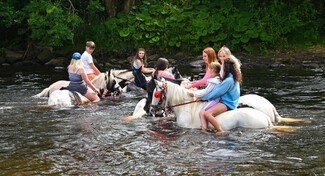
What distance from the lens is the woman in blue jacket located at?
979 centimetres

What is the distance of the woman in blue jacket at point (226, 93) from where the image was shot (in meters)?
9.79

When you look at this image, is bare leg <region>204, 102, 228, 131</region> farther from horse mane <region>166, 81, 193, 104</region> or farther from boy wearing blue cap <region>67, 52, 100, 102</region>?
boy wearing blue cap <region>67, 52, 100, 102</region>

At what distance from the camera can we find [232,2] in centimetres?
2780

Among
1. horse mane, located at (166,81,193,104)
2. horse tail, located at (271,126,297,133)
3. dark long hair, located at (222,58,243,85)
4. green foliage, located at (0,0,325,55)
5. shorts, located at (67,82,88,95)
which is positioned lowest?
horse tail, located at (271,126,297,133)

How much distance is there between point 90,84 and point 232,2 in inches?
601

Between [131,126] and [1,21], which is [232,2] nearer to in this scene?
[1,21]

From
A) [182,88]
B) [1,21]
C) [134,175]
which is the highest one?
[1,21]

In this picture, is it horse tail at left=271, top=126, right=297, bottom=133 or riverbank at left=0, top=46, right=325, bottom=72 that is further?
riverbank at left=0, top=46, right=325, bottom=72

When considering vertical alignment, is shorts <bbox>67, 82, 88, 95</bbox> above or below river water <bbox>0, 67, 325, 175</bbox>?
above

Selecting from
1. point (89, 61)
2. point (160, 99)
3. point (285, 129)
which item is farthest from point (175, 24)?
point (285, 129)

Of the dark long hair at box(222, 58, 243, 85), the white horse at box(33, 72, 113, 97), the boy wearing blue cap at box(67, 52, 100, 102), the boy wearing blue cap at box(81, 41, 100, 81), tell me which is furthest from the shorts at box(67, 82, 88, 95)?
the dark long hair at box(222, 58, 243, 85)

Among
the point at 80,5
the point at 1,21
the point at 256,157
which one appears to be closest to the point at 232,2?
the point at 80,5

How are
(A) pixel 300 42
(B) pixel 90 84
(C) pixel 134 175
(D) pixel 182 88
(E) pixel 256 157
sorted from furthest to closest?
(A) pixel 300 42 → (B) pixel 90 84 → (D) pixel 182 88 → (E) pixel 256 157 → (C) pixel 134 175

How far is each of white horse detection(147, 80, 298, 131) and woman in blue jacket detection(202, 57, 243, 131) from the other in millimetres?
145
